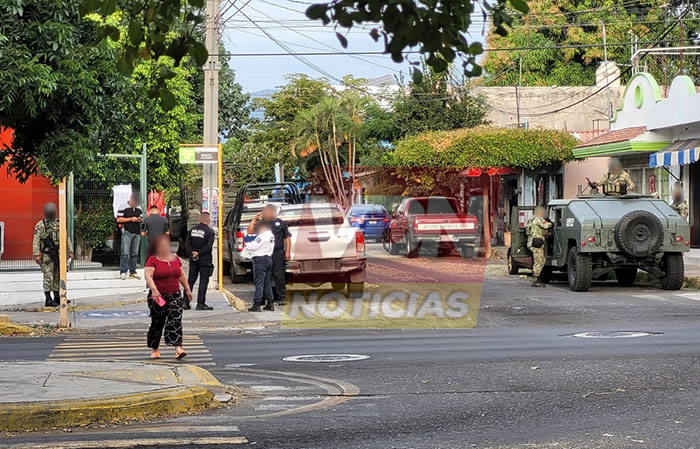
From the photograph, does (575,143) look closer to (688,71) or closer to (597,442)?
(688,71)

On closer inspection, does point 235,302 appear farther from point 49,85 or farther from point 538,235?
point 49,85

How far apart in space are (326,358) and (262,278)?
673 cm

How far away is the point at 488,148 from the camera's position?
41.8 m

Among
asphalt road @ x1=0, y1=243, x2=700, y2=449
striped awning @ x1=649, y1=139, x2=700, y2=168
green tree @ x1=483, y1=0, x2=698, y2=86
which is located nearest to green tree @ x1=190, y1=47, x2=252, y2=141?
green tree @ x1=483, y1=0, x2=698, y2=86

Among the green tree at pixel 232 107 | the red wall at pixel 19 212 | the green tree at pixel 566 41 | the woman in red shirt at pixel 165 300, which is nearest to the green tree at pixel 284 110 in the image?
the green tree at pixel 232 107

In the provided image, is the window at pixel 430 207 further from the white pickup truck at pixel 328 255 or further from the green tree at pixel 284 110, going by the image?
the green tree at pixel 284 110

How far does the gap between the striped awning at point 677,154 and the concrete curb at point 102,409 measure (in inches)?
883

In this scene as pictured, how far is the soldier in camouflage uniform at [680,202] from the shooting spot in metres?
28.0

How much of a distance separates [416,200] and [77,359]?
22.9 meters

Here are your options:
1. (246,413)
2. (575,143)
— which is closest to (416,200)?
(575,143)

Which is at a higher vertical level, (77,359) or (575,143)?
(575,143)

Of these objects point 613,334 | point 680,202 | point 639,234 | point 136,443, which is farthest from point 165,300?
point 680,202

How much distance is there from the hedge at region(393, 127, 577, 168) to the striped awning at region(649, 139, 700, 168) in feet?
29.8

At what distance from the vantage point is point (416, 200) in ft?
116
